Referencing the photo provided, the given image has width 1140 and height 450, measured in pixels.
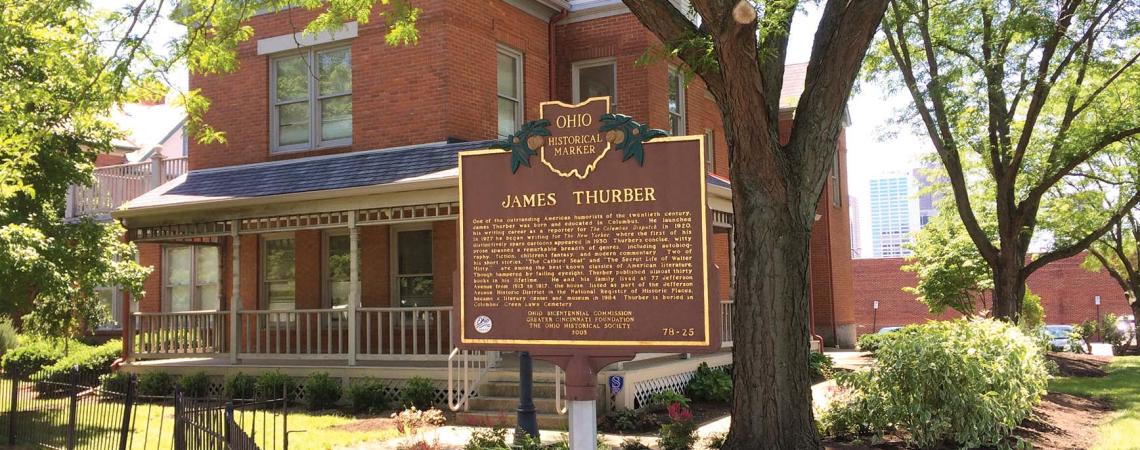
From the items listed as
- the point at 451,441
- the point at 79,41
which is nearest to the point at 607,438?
the point at 451,441

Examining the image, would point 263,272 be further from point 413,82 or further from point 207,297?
point 413,82

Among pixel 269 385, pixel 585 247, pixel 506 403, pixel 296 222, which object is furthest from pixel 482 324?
pixel 296 222

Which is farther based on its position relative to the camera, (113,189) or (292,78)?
(113,189)

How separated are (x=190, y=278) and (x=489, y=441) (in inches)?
535

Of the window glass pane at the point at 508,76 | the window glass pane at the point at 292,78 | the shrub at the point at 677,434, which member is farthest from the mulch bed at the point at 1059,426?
the window glass pane at the point at 292,78

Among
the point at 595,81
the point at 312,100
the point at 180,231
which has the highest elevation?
the point at 595,81

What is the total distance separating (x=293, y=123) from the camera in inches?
704

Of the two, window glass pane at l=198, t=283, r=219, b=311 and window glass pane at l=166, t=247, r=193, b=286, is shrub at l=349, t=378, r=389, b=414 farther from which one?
window glass pane at l=166, t=247, r=193, b=286

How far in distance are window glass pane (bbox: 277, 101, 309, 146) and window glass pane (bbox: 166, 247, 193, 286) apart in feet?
14.8

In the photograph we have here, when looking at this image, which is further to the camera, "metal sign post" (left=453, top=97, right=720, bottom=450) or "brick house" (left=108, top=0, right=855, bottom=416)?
"brick house" (left=108, top=0, right=855, bottom=416)

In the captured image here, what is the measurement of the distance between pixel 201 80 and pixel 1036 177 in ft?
57.0

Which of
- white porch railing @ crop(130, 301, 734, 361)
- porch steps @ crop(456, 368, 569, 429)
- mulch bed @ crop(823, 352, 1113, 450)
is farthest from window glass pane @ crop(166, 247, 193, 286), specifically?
mulch bed @ crop(823, 352, 1113, 450)

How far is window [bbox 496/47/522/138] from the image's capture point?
1767 centimetres

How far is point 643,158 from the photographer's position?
21.0 ft
